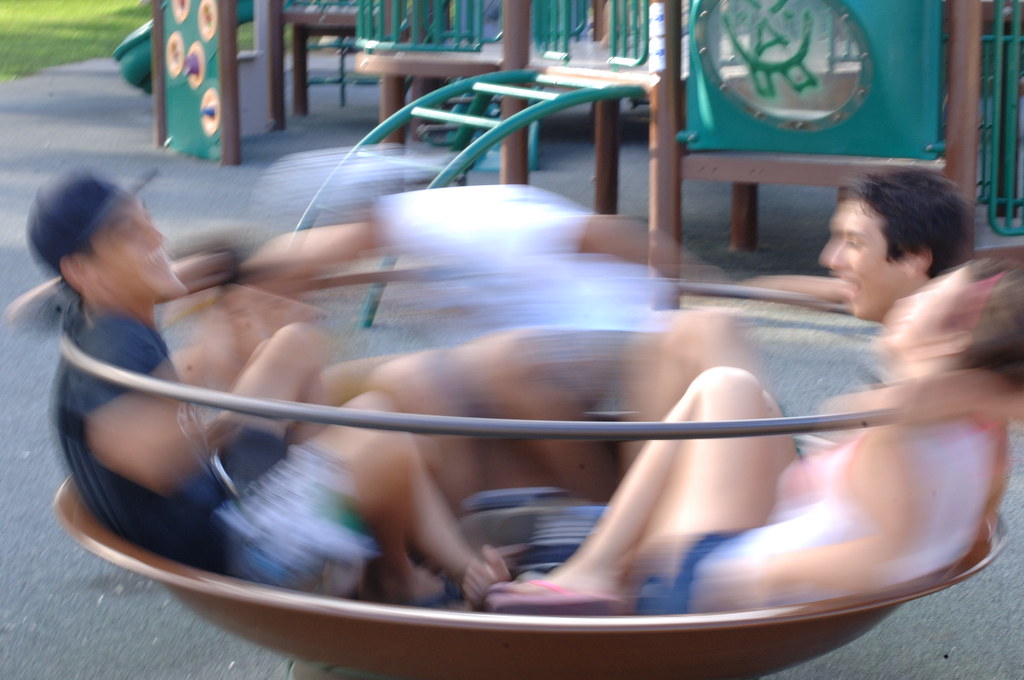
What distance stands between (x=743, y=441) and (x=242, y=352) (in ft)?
4.07

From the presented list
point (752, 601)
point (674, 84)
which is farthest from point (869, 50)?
point (752, 601)

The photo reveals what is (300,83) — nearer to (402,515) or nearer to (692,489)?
(402,515)

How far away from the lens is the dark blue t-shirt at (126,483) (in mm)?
1947

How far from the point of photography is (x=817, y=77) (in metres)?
4.36

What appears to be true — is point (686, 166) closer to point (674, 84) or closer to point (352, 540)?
point (674, 84)

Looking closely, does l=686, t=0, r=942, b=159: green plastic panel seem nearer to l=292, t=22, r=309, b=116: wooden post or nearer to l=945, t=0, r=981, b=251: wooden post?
l=945, t=0, r=981, b=251: wooden post

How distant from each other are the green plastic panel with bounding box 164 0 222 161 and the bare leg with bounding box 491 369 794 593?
20.4 feet

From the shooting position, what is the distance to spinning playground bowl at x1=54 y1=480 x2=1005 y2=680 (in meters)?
1.61

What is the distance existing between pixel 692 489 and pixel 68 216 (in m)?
1.11

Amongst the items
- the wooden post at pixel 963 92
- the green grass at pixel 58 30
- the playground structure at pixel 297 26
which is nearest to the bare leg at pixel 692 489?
the wooden post at pixel 963 92

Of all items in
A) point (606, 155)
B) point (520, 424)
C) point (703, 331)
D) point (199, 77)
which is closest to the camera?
point (520, 424)

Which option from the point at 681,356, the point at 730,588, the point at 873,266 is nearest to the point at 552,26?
the point at 681,356

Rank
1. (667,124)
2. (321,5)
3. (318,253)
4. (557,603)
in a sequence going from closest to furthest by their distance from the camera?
1. (557,603)
2. (318,253)
3. (667,124)
4. (321,5)

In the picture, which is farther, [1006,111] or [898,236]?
[1006,111]
